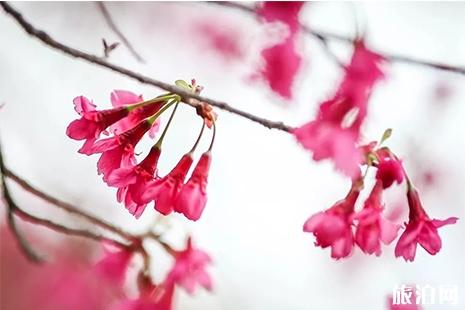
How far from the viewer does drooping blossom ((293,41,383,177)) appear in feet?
2.23

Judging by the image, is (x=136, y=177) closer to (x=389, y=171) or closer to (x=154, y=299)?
(x=154, y=299)

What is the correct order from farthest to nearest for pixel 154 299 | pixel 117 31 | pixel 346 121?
pixel 117 31
pixel 154 299
pixel 346 121

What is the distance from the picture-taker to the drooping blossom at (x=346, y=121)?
681mm

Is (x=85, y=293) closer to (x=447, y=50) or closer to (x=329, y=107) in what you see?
(x=329, y=107)

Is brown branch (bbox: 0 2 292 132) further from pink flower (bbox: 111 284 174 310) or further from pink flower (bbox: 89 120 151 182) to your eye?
pink flower (bbox: 111 284 174 310)

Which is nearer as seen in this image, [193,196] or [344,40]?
[193,196]

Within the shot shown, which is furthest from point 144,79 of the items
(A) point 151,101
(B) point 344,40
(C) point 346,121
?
(B) point 344,40

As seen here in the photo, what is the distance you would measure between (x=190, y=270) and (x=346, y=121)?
278 millimetres

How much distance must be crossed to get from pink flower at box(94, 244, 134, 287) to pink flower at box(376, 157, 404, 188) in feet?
1.00

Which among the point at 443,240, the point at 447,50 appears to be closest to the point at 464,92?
the point at 447,50

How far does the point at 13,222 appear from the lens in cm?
79

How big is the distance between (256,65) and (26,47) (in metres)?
0.30

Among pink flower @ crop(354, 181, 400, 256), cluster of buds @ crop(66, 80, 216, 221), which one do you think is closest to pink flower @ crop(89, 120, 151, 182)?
cluster of buds @ crop(66, 80, 216, 221)

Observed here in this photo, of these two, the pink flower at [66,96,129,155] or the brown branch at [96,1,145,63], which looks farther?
the brown branch at [96,1,145,63]
